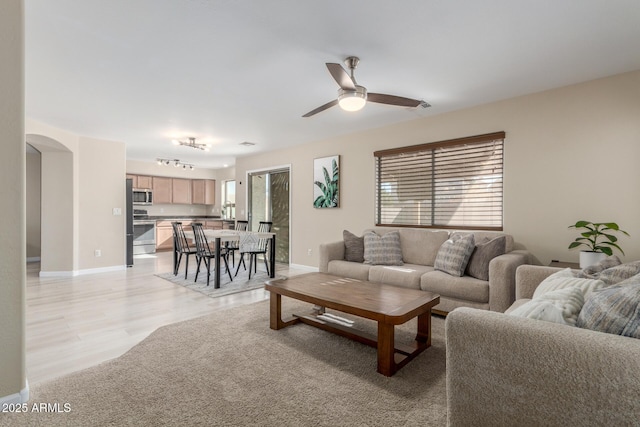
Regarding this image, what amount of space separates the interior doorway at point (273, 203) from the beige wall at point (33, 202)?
4.63 meters

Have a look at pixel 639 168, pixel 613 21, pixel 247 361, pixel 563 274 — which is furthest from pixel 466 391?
pixel 639 168

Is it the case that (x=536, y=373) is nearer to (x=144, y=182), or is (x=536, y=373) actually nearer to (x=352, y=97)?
(x=352, y=97)

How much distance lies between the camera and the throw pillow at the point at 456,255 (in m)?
3.27

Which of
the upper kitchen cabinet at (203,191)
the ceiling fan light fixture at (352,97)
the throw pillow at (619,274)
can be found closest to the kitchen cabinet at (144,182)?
the upper kitchen cabinet at (203,191)

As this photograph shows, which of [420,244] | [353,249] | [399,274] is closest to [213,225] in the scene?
[353,249]

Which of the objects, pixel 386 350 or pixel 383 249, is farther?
pixel 383 249

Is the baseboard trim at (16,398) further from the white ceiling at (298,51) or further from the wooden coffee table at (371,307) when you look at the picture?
the white ceiling at (298,51)

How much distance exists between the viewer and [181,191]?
9.31 meters

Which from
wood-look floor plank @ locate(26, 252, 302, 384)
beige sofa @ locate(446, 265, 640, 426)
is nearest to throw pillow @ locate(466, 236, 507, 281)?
beige sofa @ locate(446, 265, 640, 426)

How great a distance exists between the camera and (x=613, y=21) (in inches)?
84.4

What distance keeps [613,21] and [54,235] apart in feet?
24.3

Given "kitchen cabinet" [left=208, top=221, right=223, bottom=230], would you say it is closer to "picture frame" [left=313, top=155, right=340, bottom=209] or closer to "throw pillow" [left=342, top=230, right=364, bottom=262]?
"picture frame" [left=313, top=155, right=340, bottom=209]

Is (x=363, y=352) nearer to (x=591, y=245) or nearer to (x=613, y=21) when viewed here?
(x=591, y=245)

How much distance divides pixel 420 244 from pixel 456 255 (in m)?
0.71
